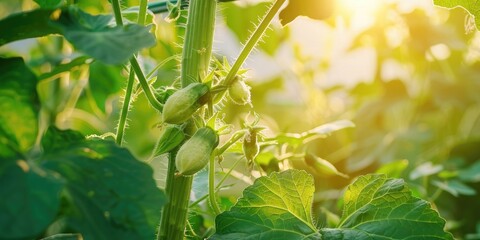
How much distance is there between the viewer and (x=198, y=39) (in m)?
0.72

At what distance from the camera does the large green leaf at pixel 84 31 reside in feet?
1.73

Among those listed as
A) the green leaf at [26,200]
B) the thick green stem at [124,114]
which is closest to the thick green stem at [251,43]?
the thick green stem at [124,114]

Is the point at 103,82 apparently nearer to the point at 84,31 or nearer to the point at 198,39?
the point at 198,39

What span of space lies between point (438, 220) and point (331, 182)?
1.15 metres

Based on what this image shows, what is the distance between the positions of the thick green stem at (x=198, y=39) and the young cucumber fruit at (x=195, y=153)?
8cm

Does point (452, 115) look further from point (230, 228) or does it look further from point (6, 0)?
point (230, 228)

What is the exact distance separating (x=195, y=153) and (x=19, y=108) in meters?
0.16

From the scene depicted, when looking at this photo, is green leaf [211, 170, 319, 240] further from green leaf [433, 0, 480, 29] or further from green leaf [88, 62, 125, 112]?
green leaf [88, 62, 125, 112]

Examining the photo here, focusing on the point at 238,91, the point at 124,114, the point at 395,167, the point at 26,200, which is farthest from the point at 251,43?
the point at 395,167

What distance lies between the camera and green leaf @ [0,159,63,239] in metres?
0.46

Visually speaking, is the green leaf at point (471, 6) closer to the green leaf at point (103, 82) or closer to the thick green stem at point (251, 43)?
the thick green stem at point (251, 43)

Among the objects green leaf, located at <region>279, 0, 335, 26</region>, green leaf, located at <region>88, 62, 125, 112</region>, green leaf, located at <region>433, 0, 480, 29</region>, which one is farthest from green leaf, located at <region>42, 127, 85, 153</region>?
green leaf, located at <region>88, 62, 125, 112</region>

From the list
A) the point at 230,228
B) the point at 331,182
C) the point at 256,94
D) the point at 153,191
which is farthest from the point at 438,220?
the point at 256,94

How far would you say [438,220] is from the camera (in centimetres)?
70
